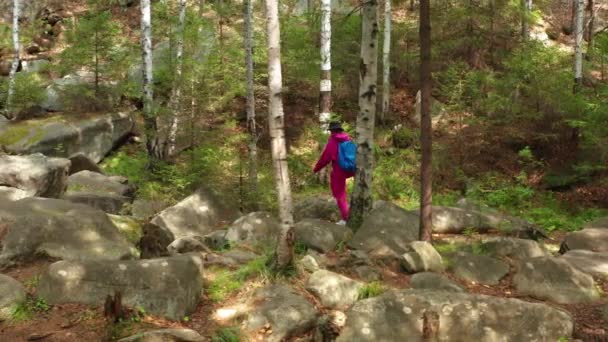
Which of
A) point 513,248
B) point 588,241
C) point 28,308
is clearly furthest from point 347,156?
point 28,308

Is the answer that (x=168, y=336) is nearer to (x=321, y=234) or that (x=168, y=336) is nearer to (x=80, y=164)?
(x=321, y=234)

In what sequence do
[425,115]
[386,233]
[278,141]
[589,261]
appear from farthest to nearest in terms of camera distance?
[386,233] < [425,115] < [589,261] < [278,141]

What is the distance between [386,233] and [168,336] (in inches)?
176

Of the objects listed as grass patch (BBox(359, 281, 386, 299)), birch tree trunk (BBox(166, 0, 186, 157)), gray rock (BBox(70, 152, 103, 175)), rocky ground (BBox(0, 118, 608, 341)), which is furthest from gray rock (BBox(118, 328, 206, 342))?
gray rock (BBox(70, 152, 103, 175))

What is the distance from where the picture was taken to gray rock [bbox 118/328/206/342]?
14.8 feet

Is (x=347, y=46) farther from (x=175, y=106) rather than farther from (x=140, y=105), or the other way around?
(x=140, y=105)

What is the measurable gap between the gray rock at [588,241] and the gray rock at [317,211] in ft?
14.8

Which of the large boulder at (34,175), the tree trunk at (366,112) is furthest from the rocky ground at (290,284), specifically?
the large boulder at (34,175)

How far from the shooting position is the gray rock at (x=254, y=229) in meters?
8.66

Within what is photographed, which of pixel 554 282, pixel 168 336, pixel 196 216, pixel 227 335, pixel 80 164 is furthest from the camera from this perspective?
pixel 80 164

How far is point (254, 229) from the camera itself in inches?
348

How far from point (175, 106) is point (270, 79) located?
10277 mm

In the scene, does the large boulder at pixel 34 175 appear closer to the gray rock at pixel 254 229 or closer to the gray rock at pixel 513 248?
the gray rock at pixel 254 229

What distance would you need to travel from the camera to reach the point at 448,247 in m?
8.39
